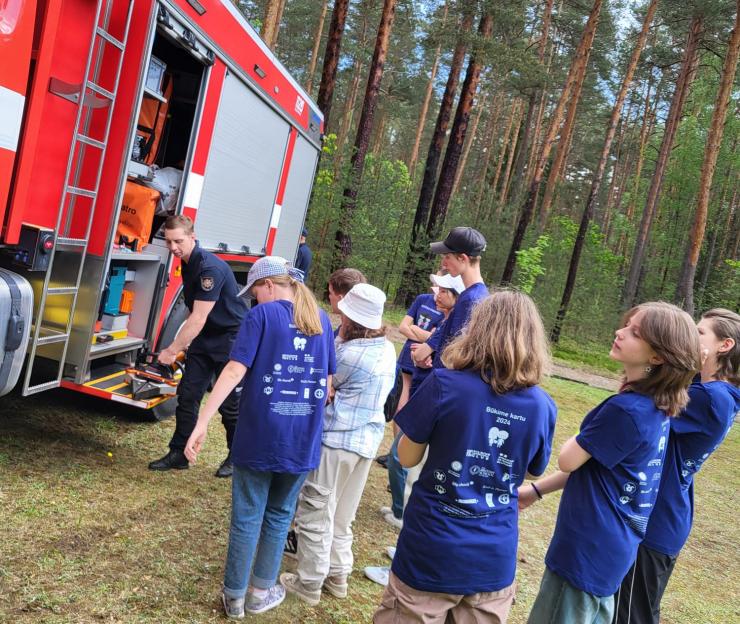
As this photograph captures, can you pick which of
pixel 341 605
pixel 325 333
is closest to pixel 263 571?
pixel 341 605

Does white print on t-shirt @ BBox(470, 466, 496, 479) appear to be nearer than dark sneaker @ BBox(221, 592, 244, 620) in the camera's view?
Yes

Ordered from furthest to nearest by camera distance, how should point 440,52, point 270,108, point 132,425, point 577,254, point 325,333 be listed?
point 440,52 → point 577,254 → point 270,108 → point 132,425 → point 325,333

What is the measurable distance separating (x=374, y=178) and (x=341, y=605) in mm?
13736

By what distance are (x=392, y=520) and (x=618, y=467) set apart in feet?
8.02

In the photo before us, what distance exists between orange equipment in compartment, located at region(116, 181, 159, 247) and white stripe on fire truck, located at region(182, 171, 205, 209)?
26 cm

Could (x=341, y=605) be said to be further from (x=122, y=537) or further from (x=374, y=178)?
(x=374, y=178)

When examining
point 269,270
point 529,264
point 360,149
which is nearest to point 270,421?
point 269,270

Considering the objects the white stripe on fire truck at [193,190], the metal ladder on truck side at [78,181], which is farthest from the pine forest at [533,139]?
the metal ladder on truck side at [78,181]

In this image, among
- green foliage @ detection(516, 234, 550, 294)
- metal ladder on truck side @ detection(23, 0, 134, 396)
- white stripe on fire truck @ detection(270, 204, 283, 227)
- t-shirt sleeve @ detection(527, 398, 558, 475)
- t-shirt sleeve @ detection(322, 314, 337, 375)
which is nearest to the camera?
t-shirt sleeve @ detection(527, 398, 558, 475)

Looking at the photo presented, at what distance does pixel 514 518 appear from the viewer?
2.10 metres

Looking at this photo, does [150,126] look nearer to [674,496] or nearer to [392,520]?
[392,520]

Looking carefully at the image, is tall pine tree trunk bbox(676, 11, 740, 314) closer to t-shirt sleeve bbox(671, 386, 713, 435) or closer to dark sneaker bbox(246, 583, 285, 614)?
t-shirt sleeve bbox(671, 386, 713, 435)

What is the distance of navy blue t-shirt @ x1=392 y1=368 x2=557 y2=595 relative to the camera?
1974 millimetres

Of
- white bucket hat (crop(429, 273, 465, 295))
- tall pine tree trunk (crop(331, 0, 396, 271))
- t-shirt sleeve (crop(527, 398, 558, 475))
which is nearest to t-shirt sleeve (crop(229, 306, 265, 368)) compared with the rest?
t-shirt sleeve (crop(527, 398, 558, 475))
